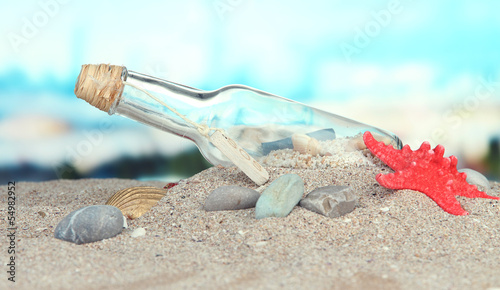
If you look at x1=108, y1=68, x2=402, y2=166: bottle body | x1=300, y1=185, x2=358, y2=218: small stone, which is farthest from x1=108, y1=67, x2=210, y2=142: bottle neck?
x1=300, y1=185, x2=358, y2=218: small stone

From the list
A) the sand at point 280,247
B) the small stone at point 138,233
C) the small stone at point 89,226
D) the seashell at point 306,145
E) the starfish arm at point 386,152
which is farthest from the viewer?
the seashell at point 306,145

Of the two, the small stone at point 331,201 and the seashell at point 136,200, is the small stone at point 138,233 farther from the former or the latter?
the small stone at point 331,201

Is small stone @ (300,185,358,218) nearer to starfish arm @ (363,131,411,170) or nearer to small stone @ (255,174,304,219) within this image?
small stone @ (255,174,304,219)

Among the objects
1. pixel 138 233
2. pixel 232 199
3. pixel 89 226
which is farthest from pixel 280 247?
pixel 89 226

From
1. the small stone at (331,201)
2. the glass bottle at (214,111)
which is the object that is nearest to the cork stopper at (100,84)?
the glass bottle at (214,111)

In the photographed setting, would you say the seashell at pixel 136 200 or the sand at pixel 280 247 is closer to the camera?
the sand at pixel 280 247

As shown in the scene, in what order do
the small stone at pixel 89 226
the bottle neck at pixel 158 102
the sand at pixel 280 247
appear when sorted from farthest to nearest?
the bottle neck at pixel 158 102 → the small stone at pixel 89 226 → the sand at pixel 280 247

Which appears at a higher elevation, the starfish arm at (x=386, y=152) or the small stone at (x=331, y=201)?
the starfish arm at (x=386, y=152)
